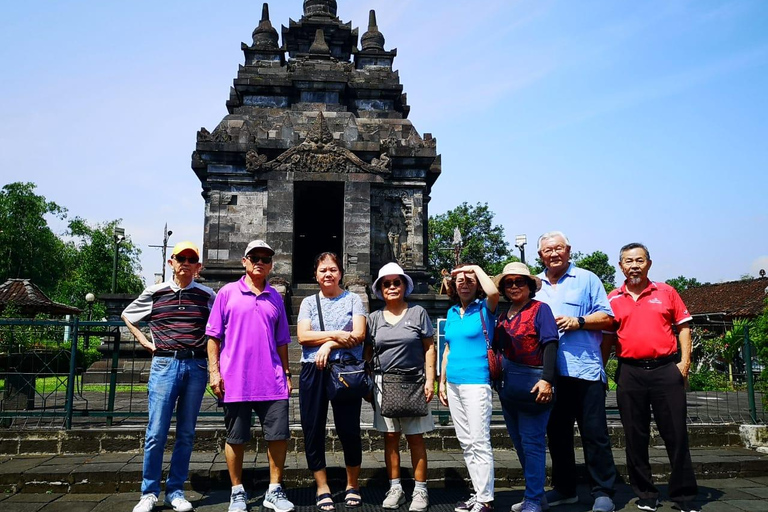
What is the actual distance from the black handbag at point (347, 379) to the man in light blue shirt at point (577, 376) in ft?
5.37

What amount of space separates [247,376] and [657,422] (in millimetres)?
3416

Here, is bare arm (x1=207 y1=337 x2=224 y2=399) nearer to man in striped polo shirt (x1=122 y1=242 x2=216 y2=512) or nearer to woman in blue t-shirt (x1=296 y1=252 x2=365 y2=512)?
man in striped polo shirt (x1=122 y1=242 x2=216 y2=512)

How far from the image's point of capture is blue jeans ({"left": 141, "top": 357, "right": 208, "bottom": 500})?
4750 mm

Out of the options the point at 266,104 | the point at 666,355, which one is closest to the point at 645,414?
the point at 666,355

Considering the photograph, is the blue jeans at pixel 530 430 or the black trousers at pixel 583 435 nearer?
the blue jeans at pixel 530 430

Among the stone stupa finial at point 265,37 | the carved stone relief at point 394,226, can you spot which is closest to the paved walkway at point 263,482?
the carved stone relief at point 394,226

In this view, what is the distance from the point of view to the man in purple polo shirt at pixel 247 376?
462 centimetres

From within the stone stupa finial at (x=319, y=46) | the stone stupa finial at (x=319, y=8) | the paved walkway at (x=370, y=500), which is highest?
the stone stupa finial at (x=319, y=8)

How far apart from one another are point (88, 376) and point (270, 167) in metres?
6.84

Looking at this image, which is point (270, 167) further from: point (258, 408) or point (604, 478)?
point (604, 478)

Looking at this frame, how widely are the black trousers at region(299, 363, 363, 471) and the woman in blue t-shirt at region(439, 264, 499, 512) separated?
0.83 m

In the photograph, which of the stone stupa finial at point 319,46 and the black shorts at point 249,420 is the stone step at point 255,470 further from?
the stone stupa finial at point 319,46

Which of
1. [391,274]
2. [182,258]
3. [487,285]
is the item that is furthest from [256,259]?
[487,285]

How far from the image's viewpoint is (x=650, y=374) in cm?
487
